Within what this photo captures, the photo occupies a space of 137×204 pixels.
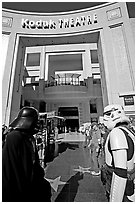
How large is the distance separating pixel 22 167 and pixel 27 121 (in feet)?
1.34

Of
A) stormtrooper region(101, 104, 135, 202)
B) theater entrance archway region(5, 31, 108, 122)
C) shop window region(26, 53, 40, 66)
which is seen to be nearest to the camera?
stormtrooper region(101, 104, 135, 202)

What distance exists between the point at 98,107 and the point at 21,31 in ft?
37.0

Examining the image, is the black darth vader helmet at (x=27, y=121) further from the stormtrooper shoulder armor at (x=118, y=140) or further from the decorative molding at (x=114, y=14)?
the decorative molding at (x=114, y=14)

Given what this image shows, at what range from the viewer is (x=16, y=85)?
7273 mm

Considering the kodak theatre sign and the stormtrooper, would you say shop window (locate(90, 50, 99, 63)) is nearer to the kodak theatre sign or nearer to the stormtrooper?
the kodak theatre sign

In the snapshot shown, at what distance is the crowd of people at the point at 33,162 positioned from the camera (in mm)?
1104

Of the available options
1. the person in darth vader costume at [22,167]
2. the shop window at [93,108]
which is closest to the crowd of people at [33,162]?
the person in darth vader costume at [22,167]

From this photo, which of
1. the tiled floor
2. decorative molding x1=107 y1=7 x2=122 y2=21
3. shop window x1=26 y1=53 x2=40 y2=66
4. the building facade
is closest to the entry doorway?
shop window x1=26 y1=53 x2=40 y2=66

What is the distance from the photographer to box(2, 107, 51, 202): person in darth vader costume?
110 centimetres

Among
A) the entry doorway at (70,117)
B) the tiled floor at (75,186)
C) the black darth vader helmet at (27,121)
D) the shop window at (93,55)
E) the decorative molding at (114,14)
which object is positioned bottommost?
the tiled floor at (75,186)

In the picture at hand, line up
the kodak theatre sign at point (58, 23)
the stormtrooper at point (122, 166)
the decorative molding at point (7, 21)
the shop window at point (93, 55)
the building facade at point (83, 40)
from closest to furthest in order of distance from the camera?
the stormtrooper at point (122, 166)
the building facade at point (83, 40)
the decorative molding at point (7, 21)
the kodak theatre sign at point (58, 23)
the shop window at point (93, 55)

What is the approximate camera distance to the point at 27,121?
52.1 inches

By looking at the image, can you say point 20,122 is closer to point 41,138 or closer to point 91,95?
point 41,138

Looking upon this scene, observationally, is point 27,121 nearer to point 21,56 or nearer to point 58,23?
point 21,56
